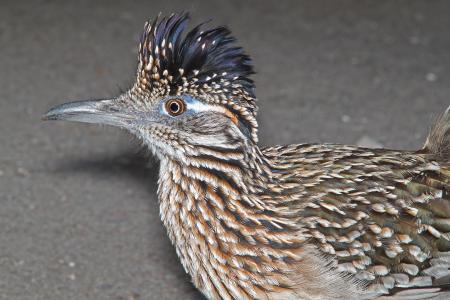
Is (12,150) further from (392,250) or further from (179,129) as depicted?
(392,250)

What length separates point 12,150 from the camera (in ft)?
27.0

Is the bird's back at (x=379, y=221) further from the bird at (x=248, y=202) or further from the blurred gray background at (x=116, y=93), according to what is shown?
the blurred gray background at (x=116, y=93)

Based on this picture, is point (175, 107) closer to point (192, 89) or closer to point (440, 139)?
point (192, 89)

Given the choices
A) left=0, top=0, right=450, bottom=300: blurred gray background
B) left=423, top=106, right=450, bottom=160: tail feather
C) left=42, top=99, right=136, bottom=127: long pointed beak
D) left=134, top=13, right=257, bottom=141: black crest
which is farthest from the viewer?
left=0, top=0, right=450, bottom=300: blurred gray background

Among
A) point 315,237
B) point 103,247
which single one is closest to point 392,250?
point 315,237

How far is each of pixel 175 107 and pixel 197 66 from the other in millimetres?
286

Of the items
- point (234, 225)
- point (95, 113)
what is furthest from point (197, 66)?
point (234, 225)

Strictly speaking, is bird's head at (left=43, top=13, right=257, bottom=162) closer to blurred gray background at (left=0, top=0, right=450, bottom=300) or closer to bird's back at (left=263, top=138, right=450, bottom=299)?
bird's back at (left=263, top=138, right=450, bottom=299)

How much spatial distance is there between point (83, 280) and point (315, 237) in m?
2.31

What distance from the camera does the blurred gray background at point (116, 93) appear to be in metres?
6.87

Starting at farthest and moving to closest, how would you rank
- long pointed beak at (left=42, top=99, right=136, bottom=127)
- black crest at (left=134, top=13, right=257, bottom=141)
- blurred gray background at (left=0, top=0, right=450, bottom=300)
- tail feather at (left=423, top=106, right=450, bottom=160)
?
blurred gray background at (left=0, top=0, right=450, bottom=300) → tail feather at (left=423, top=106, right=450, bottom=160) → long pointed beak at (left=42, top=99, right=136, bottom=127) → black crest at (left=134, top=13, right=257, bottom=141)

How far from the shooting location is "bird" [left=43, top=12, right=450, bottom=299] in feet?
16.7

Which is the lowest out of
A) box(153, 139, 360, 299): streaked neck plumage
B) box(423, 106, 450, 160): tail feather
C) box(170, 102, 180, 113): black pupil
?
box(153, 139, 360, 299): streaked neck plumage

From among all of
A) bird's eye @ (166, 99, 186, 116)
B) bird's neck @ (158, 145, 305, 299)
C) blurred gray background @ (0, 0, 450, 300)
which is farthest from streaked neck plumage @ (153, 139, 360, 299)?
blurred gray background @ (0, 0, 450, 300)
